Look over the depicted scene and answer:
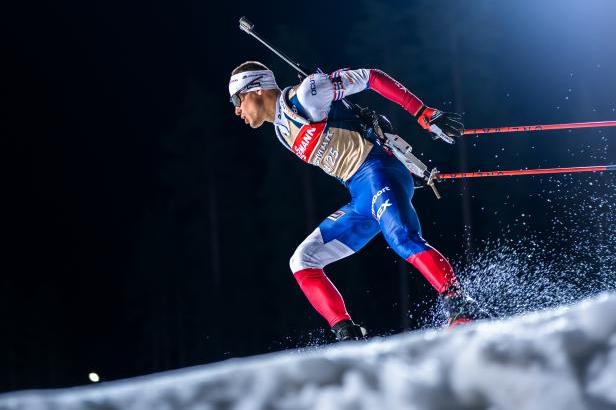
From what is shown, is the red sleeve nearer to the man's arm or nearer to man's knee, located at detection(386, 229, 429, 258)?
the man's arm

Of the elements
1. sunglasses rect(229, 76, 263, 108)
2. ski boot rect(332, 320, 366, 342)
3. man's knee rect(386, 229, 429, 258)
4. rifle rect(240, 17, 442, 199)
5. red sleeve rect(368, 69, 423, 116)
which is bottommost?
ski boot rect(332, 320, 366, 342)

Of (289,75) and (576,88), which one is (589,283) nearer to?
(289,75)

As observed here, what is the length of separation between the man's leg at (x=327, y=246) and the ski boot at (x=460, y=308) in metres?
0.90

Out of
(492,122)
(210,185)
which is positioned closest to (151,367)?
(210,185)

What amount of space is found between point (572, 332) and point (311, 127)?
11.8ft

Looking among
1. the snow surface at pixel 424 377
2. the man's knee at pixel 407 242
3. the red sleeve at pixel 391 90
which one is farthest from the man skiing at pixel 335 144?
the snow surface at pixel 424 377

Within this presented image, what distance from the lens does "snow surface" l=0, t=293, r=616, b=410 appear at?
1.21m

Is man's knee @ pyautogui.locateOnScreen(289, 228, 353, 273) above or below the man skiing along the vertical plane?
below

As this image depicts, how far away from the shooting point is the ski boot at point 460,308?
389 centimetres

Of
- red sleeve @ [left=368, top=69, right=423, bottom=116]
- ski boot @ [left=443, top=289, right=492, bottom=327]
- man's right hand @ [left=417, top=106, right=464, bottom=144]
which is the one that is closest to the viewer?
ski boot @ [left=443, top=289, right=492, bottom=327]

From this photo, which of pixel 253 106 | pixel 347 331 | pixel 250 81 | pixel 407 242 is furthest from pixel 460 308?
pixel 250 81

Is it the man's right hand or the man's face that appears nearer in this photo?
the man's right hand

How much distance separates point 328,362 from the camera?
1348mm

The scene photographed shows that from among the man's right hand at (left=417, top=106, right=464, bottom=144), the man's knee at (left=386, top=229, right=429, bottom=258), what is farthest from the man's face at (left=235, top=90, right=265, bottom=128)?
the man's knee at (left=386, top=229, right=429, bottom=258)
